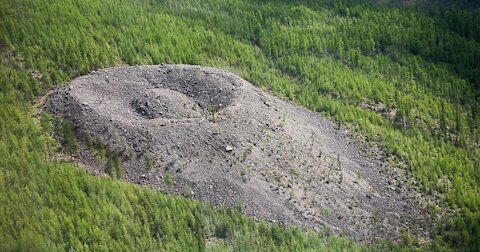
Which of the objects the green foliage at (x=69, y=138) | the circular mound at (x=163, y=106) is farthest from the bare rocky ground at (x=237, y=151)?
the green foliage at (x=69, y=138)

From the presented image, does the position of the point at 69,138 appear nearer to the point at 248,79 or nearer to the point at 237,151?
the point at 237,151

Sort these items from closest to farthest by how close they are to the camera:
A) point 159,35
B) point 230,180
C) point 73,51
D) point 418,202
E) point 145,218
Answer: point 145,218 < point 230,180 < point 418,202 < point 73,51 < point 159,35

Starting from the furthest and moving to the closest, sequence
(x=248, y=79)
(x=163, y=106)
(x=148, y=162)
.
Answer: (x=248, y=79)
(x=163, y=106)
(x=148, y=162)

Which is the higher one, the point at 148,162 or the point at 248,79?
the point at 148,162

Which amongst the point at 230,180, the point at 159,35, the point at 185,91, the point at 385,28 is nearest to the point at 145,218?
the point at 230,180

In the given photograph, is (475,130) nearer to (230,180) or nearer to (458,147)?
(458,147)

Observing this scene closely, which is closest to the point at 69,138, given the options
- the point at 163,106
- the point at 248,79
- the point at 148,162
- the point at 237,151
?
the point at 148,162

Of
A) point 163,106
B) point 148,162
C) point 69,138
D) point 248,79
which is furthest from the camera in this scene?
point 248,79
